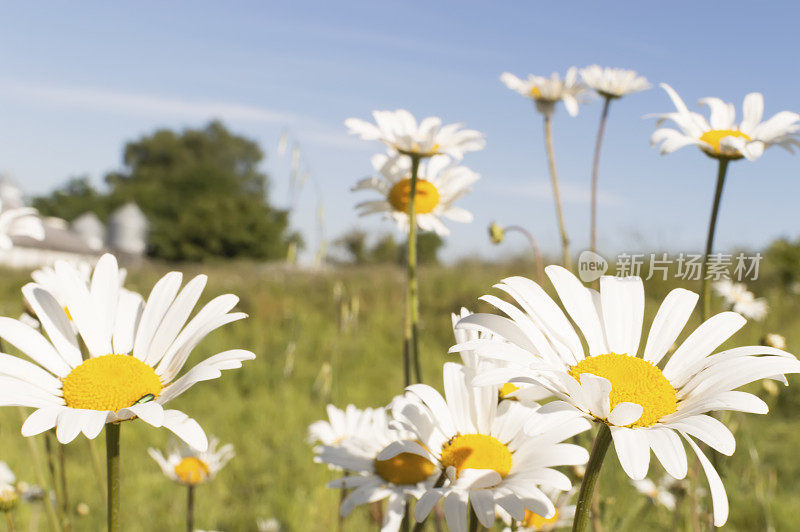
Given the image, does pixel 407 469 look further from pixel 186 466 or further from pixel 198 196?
pixel 198 196

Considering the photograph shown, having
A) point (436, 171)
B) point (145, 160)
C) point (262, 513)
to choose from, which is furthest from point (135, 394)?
point (145, 160)

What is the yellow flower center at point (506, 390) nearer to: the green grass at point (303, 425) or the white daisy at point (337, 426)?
the green grass at point (303, 425)

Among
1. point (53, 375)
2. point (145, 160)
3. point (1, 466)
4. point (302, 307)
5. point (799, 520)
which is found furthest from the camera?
point (145, 160)

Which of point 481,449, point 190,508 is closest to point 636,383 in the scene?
point 481,449

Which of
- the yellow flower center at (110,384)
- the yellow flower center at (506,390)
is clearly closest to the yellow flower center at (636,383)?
the yellow flower center at (506,390)

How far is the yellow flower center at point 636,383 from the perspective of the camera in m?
0.81

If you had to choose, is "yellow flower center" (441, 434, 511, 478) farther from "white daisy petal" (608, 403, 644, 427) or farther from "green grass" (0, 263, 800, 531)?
"green grass" (0, 263, 800, 531)

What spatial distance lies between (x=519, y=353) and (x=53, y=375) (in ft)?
2.32

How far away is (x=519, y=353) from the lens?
0.77 metres

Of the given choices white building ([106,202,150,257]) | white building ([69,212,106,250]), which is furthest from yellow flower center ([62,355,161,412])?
white building ([69,212,106,250])

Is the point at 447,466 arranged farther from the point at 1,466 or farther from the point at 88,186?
the point at 88,186

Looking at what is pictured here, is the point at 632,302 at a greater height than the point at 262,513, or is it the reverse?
the point at 632,302

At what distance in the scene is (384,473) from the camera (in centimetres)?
118

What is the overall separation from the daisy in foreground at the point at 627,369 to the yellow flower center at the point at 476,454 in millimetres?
184
